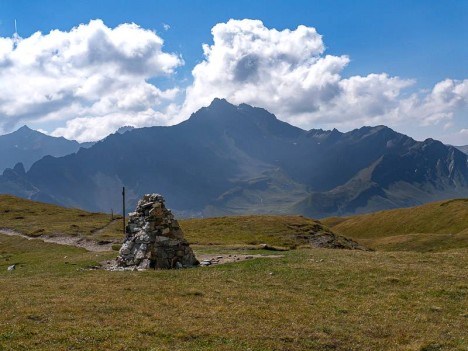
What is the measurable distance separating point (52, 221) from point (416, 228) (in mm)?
118578

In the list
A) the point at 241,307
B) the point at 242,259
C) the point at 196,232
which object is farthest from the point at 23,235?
the point at 241,307

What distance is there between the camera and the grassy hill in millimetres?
113562

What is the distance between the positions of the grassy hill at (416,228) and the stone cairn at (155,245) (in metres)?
79.9

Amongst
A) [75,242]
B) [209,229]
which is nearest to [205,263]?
[75,242]

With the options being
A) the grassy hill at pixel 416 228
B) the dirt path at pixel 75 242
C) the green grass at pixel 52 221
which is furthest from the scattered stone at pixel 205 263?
the grassy hill at pixel 416 228

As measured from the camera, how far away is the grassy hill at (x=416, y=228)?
114 meters

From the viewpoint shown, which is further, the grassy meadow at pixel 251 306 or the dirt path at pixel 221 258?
the dirt path at pixel 221 258

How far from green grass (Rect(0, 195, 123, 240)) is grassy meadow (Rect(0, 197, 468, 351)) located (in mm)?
48899

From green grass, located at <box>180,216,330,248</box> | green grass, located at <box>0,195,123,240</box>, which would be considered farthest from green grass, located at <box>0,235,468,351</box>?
green grass, located at <box>0,195,123,240</box>

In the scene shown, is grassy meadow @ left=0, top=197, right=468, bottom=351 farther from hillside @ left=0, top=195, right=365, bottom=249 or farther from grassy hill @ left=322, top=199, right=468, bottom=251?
grassy hill @ left=322, top=199, right=468, bottom=251

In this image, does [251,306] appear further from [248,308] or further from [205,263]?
[205,263]

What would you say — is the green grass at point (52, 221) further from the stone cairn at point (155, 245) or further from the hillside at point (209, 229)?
the stone cairn at point (155, 245)

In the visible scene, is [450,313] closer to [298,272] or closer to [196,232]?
[298,272]

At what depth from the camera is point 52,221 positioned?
11575 centimetres
